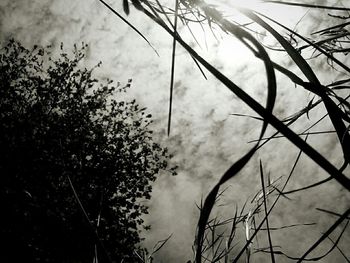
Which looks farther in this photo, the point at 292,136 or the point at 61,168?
the point at 61,168

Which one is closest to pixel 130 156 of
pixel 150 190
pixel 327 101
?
pixel 150 190

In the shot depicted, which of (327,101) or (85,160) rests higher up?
(85,160)

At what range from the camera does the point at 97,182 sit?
11.4m

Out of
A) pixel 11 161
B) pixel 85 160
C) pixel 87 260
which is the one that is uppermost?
pixel 85 160

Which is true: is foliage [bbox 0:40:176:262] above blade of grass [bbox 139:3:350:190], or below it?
above

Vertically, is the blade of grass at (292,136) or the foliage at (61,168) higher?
the foliage at (61,168)

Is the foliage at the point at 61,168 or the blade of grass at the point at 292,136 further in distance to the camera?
the foliage at the point at 61,168

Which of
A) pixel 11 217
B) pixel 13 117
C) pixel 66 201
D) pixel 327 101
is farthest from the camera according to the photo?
pixel 13 117

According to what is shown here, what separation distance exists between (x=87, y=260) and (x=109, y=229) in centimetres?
131

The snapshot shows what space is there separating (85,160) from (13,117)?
3098 mm

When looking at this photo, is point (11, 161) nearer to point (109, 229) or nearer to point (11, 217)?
point (11, 217)

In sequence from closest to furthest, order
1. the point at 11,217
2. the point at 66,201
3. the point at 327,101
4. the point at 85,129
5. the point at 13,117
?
the point at 327,101
the point at 11,217
the point at 66,201
the point at 13,117
the point at 85,129

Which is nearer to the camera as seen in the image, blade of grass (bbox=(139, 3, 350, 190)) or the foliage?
blade of grass (bbox=(139, 3, 350, 190))

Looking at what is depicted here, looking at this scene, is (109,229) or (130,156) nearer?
(109,229)
